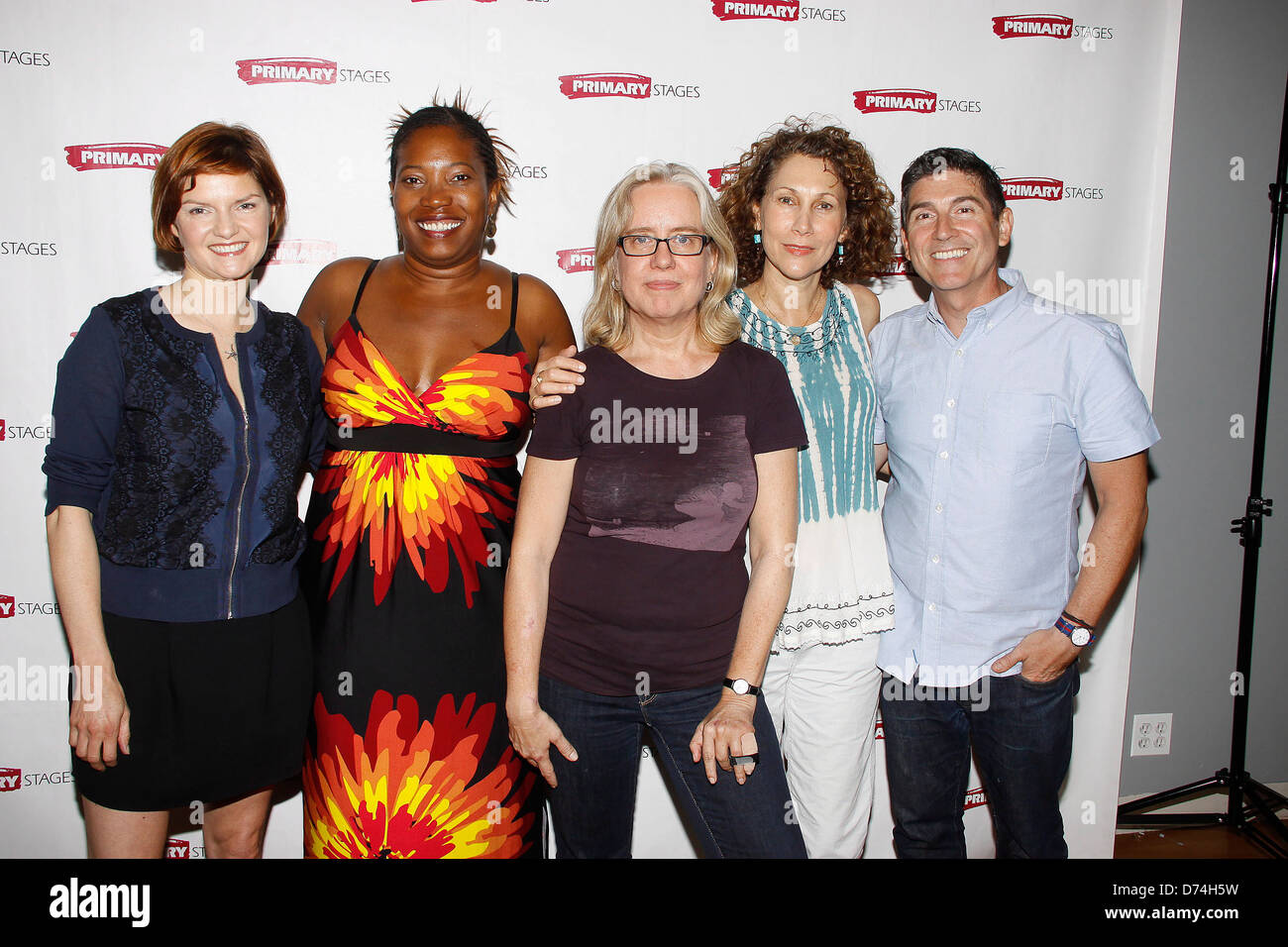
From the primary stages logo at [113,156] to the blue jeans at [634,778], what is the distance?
197cm

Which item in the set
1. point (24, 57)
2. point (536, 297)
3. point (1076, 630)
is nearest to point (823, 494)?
point (1076, 630)

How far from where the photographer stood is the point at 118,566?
1.67 metres

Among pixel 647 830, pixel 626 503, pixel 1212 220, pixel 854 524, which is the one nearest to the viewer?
pixel 626 503

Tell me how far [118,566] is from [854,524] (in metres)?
1.61

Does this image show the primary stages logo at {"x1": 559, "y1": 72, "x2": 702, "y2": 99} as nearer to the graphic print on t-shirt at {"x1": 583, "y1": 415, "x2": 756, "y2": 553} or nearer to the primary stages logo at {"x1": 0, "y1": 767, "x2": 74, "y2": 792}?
the graphic print on t-shirt at {"x1": 583, "y1": 415, "x2": 756, "y2": 553}

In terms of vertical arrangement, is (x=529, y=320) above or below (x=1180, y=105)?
below

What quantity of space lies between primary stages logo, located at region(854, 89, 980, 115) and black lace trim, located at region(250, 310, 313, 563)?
1.90 metres

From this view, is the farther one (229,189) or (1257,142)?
(1257,142)

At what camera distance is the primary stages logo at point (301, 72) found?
239 centimetres

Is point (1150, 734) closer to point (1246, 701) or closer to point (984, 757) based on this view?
point (1246, 701)

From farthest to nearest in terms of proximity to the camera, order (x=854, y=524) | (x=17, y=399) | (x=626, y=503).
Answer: (x=17, y=399) < (x=854, y=524) < (x=626, y=503)

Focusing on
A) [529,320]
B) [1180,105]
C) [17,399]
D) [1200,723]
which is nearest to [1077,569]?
[529,320]

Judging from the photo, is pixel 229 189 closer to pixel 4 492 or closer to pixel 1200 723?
pixel 4 492

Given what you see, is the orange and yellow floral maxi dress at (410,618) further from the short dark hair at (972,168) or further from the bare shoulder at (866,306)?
the short dark hair at (972,168)
